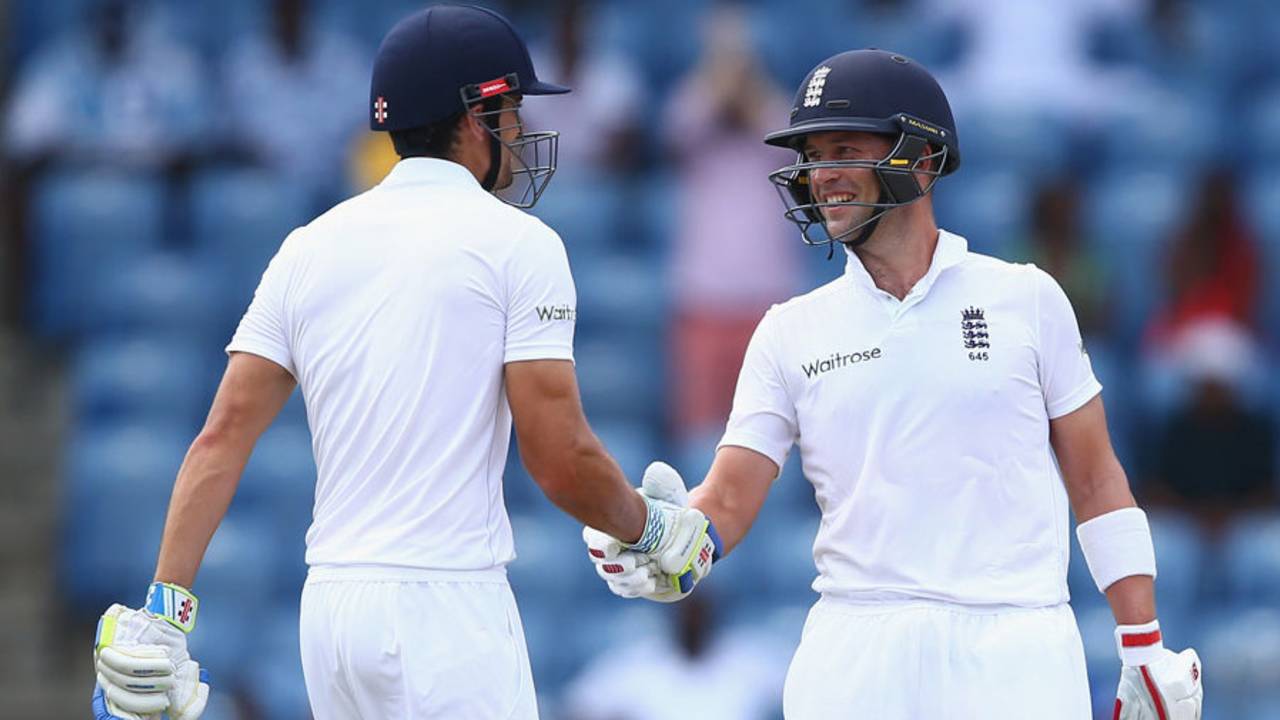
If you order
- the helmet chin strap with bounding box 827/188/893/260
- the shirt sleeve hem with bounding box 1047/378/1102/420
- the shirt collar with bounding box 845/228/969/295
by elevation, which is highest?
the helmet chin strap with bounding box 827/188/893/260

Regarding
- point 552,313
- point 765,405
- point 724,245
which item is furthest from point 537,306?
point 724,245

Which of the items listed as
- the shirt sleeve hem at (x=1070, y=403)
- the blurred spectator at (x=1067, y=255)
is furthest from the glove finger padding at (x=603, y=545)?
the blurred spectator at (x=1067, y=255)

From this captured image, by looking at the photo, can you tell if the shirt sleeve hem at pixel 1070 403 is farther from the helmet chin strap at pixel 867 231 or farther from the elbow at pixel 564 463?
the elbow at pixel 564 463

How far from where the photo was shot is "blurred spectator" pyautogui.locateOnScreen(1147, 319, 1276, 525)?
30.4 feet

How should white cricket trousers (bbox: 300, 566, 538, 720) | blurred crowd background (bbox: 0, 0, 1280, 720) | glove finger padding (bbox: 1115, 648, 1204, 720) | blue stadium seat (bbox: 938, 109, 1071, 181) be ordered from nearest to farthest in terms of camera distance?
white cricket trousers (bbox: 300, 566, 538, 720) → glove finger padding (bbox: 1115, 648, 1204, 720) → blurred crowd background (bbox: 0, 0, 1280, 720) → blue stadium seat (bbox: 938, 109, 1071, 181)

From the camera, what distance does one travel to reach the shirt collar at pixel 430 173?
4.57m

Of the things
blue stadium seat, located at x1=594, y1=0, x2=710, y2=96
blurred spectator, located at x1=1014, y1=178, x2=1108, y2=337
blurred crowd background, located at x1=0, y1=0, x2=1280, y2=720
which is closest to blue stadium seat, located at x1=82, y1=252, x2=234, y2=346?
blurred crowd background, located at x1=0, y1=0, x2=1280, y2=720

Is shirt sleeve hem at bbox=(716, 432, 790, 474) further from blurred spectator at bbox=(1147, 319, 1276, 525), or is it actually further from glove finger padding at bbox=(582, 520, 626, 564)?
blurred spectator at bbox=(1147, 319, 1276, 525)

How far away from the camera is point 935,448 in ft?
15.6

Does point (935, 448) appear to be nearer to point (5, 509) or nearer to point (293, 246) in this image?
point (293, 246)

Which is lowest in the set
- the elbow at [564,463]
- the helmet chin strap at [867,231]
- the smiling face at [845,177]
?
the elbow at [564,463]

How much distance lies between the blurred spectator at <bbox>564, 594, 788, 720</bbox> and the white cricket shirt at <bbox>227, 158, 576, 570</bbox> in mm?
4035

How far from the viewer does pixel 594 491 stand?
4547mm

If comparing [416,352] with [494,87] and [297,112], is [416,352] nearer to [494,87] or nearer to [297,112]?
[494,87]
